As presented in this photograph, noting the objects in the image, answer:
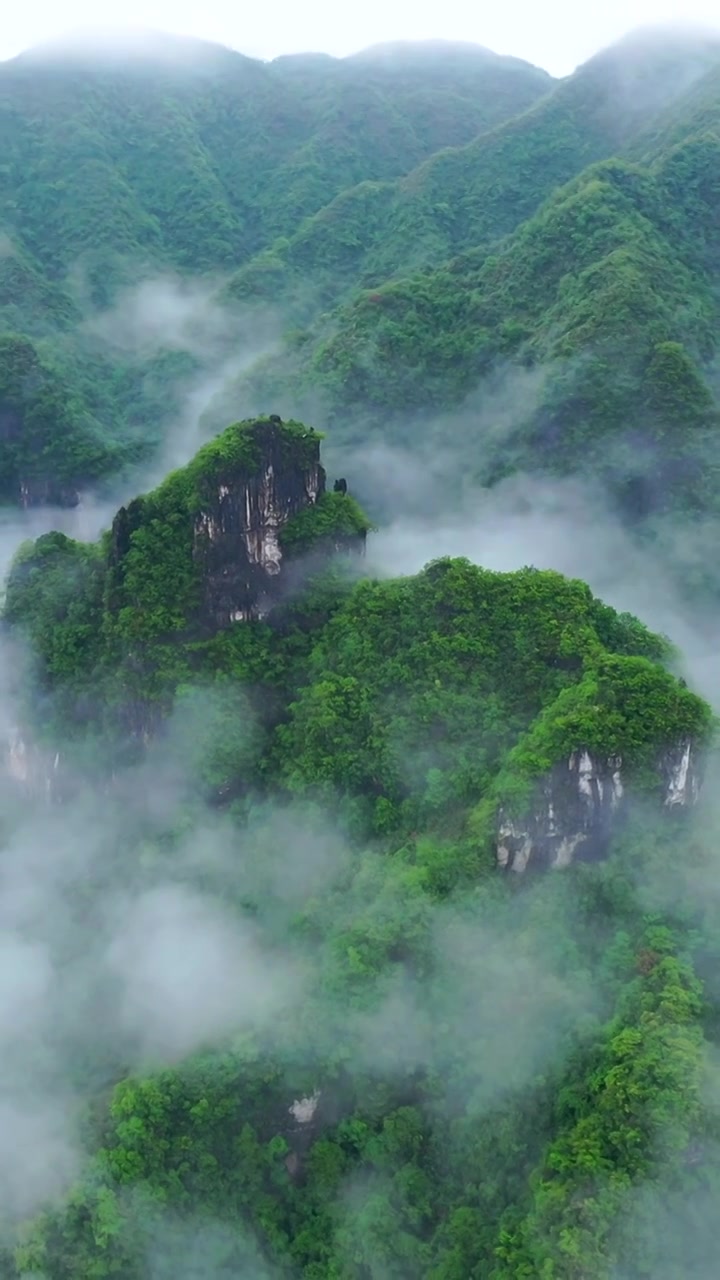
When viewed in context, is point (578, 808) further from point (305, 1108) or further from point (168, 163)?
point (168, 163)

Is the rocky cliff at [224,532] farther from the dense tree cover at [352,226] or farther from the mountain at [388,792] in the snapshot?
the dense tree cover at [352,226]

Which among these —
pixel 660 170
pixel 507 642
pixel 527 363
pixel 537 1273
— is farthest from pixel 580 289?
pixel 537 1273

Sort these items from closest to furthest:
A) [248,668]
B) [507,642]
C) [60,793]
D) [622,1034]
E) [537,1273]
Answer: [537,1273] < [622,1034] < [507,642] < [248,668] < [60,793]

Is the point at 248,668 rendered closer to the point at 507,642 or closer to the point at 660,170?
the point at 507,642

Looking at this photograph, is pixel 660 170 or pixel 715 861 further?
pixel 660 170

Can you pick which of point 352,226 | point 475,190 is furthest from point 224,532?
point 475,190

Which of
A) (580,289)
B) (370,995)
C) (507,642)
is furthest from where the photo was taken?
(580,289)

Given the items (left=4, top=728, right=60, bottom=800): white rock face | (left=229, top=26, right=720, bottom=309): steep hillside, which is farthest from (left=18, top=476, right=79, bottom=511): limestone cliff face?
(left=4, top=728, right=60, bottom=800): white rock face
